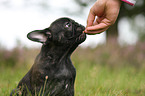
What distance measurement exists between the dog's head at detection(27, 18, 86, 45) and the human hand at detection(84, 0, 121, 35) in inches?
7.0

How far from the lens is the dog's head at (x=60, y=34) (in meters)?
2.88

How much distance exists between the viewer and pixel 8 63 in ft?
25.1

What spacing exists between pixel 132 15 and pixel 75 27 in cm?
1070

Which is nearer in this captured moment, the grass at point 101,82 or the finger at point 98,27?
the finger at point 98,27

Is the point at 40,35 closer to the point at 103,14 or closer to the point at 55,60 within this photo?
the point at 55,60

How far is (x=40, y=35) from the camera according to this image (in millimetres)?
2930

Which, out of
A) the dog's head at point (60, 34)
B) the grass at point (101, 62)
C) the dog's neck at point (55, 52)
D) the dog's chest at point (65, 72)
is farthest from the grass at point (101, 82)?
the dog's head at point (60, 34)

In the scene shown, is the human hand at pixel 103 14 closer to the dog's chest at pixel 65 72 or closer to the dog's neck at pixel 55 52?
the dog's neck at pixel 55 52

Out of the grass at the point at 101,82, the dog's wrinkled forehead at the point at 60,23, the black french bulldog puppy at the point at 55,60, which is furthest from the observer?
the grass at the point at 101,82

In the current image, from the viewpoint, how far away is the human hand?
9.21ft

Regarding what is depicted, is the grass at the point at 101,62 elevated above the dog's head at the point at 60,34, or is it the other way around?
the dog's head at the point at 60,34

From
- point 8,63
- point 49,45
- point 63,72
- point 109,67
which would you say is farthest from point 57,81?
point 8,63

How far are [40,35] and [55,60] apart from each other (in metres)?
0.42

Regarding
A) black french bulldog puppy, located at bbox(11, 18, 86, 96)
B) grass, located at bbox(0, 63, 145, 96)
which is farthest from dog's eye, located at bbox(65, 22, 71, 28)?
grass, located at bbox(0, 63, 145, 96)
